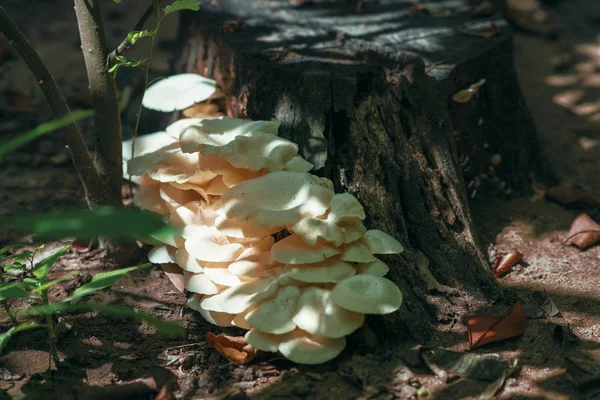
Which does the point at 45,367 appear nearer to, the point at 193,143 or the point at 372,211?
the point at 193,143

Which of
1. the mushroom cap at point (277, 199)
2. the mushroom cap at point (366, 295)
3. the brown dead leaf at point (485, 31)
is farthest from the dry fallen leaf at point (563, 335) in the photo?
the brown dead leaf at point (485, 31)

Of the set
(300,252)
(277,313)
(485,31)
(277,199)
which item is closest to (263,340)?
(277,313)

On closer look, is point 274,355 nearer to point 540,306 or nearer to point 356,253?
point 356,253

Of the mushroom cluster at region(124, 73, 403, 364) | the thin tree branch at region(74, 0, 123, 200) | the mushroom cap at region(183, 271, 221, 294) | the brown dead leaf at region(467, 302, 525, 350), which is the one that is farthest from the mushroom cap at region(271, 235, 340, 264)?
the thin tree branch at region(74, 0, 123, 200)

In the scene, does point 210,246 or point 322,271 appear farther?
point 210,246

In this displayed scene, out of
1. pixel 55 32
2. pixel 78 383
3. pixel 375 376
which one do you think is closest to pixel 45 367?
pixel 78 383

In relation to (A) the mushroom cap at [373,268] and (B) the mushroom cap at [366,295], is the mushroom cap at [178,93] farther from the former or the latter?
(B) the mushroom cap at [366,295]

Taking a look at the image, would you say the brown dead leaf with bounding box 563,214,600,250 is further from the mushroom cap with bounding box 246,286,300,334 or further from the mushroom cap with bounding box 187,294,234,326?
the mushroom cap with bounding box 187,294,234,326
